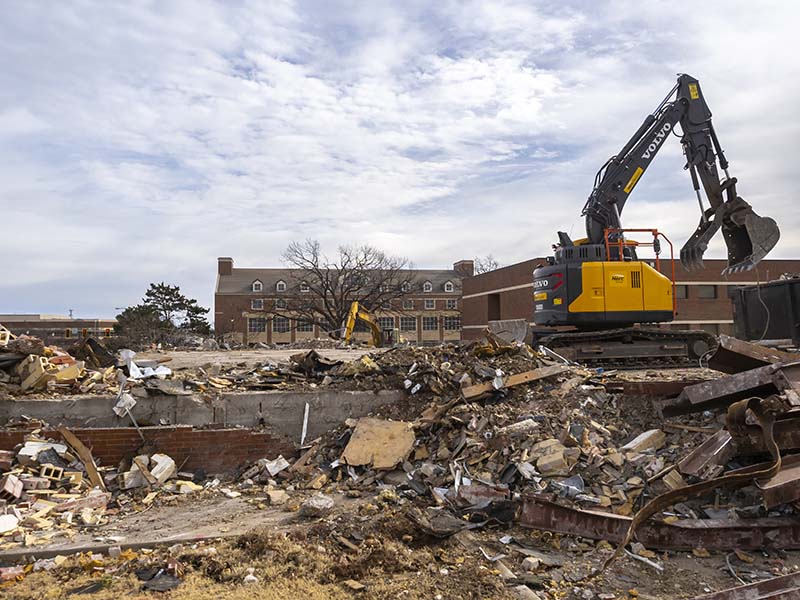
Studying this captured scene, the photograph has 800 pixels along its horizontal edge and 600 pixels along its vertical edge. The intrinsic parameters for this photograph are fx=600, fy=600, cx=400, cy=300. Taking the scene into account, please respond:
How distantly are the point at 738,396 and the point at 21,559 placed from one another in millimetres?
7397

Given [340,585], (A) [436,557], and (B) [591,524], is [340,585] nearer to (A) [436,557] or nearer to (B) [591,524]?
(A) [436,557]

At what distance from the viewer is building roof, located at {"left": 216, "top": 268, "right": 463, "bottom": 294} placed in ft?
204

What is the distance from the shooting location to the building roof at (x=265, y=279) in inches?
2445

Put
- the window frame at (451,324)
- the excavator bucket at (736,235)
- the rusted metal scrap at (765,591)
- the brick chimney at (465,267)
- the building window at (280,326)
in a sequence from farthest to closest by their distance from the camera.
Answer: the brick chimney at (465,267) < the window frame at (451,324) < the building window at (280,326) < the excavator bucket at (736,235) < the rusted metal scrap at (765,591)

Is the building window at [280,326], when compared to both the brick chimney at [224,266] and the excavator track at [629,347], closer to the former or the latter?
the brick chimney at [224,266]

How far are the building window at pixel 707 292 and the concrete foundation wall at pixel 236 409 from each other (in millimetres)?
35573

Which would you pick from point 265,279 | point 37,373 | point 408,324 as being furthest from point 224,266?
point 37,373

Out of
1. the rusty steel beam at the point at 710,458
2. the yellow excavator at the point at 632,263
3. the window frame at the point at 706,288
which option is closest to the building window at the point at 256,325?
the window frame at the point at 706,288

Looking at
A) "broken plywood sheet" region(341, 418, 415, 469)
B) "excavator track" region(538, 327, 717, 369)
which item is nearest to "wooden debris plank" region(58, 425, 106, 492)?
"broken plywood sheet" region(341, 418, 415, 469)

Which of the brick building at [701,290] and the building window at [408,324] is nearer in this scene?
the brick building at [701,290]

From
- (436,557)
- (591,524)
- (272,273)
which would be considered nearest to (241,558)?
(436,557)

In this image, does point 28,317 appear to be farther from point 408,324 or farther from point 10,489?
point 10,489

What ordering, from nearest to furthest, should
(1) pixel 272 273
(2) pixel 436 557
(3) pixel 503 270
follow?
(2) pixel 436 557 → (3) pixel 503 270 → (1) pixel 272 273

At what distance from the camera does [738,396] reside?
21.2 feet
